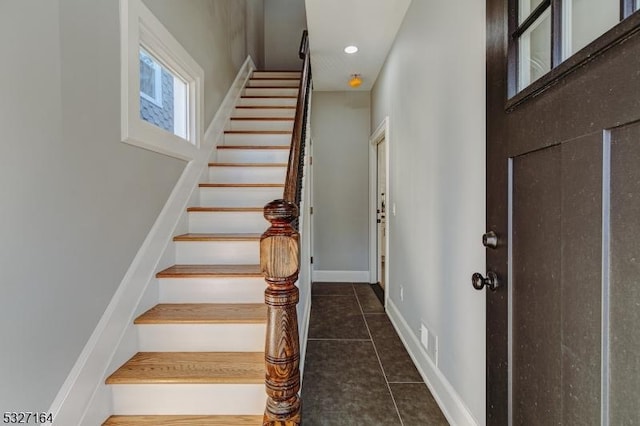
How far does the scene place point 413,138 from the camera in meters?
2.52

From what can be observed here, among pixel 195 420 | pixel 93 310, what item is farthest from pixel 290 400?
pixel 93 310

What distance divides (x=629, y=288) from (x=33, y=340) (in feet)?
5.40

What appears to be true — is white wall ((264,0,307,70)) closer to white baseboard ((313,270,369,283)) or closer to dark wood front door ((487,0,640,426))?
white baseboard ((313,270,369,283))

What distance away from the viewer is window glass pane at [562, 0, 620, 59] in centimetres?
68

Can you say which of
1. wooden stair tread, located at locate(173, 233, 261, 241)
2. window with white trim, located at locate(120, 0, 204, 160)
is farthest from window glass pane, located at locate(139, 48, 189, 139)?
wooden stair tread, located at locate(173, 233, 261, 241)

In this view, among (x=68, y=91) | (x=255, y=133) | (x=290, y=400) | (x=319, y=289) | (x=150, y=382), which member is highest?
(x=255, y=133)

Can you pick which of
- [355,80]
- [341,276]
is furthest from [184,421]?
[355,80]

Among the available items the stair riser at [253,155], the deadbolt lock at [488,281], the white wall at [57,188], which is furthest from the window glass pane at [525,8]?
the stair riser at [253,155]

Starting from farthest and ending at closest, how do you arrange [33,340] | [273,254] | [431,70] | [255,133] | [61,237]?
[255,133], [431,70], [61,237], [33,340], [273,254]

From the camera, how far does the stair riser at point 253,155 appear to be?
3068mm

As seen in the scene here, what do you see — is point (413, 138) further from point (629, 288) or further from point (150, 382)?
point (150, 382)

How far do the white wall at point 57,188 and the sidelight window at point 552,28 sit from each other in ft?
5.08

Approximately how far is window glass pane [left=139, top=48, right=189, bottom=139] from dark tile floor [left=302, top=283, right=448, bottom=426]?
2.00 metres

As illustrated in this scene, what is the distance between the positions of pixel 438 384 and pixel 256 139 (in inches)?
104
